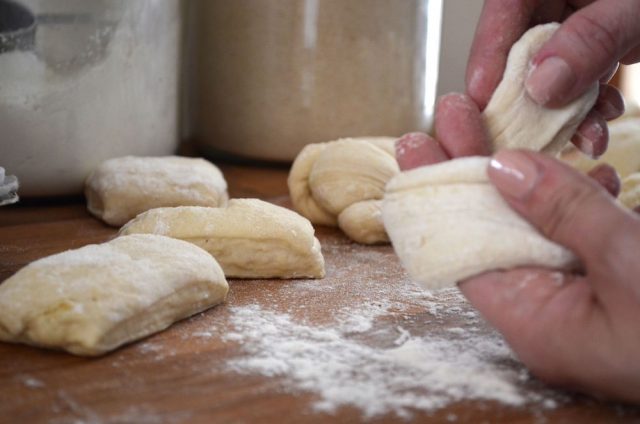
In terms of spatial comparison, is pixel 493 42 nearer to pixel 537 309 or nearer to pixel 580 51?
pixel 580 51

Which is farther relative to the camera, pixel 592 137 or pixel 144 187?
pixel 144 187

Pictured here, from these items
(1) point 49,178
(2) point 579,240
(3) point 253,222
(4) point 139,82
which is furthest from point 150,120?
(2) point 579,240

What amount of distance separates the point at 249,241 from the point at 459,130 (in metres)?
0.37

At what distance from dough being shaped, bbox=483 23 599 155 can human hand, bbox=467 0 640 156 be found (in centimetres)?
2

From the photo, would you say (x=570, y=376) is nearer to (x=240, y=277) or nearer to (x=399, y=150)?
(x=399, y=150)

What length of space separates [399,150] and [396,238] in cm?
9

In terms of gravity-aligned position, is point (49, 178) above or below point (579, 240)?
below

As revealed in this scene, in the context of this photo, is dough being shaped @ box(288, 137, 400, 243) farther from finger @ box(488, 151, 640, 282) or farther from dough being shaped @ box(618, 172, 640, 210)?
finger @ box(488, 151, 640, 282)

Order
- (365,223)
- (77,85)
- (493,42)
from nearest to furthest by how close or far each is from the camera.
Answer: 1. (493,42)
2. (365,223)
3. (77,85)

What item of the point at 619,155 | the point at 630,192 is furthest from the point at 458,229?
the point at 619,155

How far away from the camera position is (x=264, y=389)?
2.52ft

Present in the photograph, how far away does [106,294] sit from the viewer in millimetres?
862

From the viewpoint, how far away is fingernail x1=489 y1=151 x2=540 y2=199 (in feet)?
2.43

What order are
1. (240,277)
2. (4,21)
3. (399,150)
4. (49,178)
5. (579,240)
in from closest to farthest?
(579,240), (399,150), (240,277), (4,21), (49,178)
